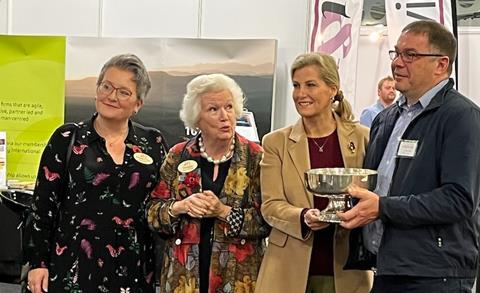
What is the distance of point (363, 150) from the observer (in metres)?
2.46

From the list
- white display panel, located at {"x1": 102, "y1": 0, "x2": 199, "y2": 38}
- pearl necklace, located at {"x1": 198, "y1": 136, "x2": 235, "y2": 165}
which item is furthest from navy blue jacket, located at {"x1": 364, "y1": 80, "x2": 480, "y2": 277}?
white display panel, located at {"x1": 102, "y1": 0, "x2": 199, "y2": 38}

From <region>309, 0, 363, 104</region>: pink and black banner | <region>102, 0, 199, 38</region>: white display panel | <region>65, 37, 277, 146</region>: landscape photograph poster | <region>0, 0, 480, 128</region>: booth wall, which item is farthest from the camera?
<region>102, 0, 199, 38</region>: white display panel

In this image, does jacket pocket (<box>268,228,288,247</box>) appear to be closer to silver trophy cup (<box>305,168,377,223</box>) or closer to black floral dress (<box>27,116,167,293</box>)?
silver trophy cup (<box>305,168,377,223</box>)

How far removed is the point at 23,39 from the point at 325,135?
4.63 m

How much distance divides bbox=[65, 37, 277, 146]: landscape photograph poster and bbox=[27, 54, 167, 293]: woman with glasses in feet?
10.0

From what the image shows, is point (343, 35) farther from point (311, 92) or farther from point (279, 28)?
point (311, 92)

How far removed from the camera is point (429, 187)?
2.08 m

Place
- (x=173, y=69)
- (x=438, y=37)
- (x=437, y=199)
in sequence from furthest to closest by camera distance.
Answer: (x=173, y=69), (x=438, y=37), (x=437, y=199)

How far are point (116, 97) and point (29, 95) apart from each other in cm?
419

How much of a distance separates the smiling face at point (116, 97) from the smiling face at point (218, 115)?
10.1 inches

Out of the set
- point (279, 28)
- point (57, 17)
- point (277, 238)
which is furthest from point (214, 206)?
point (57, 17)

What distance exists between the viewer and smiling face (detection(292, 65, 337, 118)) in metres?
2.40

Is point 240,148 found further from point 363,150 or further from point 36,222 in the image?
point 36,222

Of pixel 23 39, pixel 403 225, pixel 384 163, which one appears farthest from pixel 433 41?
pixel 23 39
